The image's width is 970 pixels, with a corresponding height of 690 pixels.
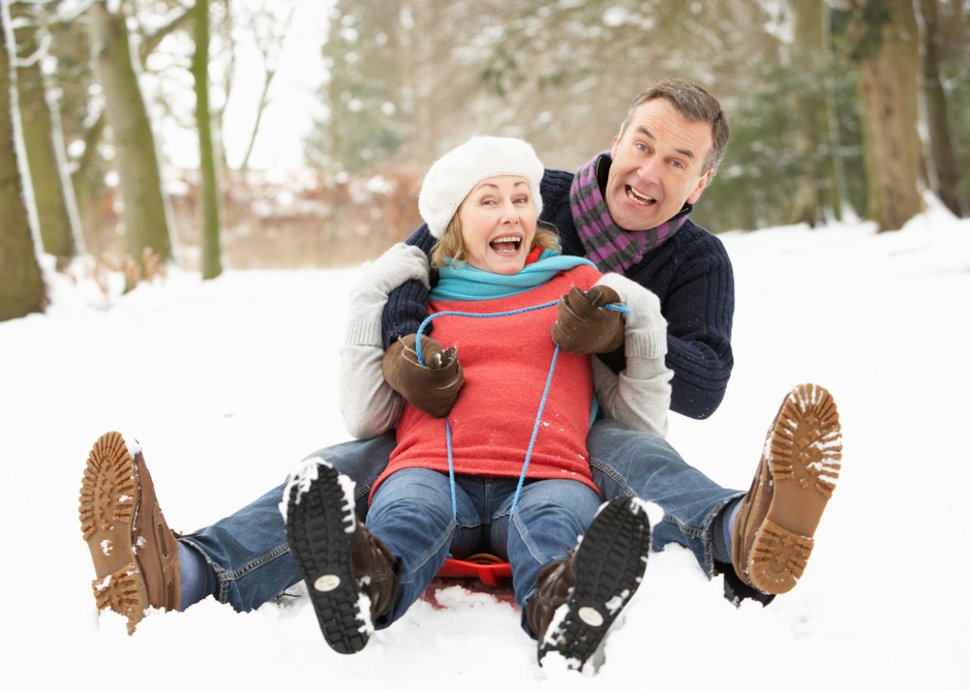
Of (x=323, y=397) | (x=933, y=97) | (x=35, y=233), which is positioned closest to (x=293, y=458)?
(x=323, y=397)

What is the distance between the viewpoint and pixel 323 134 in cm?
2462

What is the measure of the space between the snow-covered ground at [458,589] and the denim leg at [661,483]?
0.22 ft

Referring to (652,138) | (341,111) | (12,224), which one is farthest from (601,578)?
(341,111)

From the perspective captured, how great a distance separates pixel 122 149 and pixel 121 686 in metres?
8.13

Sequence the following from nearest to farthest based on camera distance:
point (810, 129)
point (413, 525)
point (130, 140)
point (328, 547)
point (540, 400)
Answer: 1. point (328, 547)
2. point (413, 525)
3. point (540, 400)
4. point (130, 140)
5. point (810, 129)

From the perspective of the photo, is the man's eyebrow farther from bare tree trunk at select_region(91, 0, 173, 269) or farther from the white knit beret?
bare tree trunk at select_region(91, 0, 173, 269)

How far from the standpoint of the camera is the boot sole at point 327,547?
1.49 meters

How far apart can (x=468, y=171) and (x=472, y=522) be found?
96 cm

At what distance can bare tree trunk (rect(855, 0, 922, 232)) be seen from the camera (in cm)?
795

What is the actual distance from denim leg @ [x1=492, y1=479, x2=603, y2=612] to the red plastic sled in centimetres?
7

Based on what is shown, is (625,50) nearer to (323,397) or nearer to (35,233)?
(35,233)

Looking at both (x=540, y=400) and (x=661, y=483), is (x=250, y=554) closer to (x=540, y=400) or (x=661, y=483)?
(x=540, y=400)

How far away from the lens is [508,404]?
211 centimetres

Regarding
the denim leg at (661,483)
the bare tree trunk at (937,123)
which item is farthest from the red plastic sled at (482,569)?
the bare tree trunk at (937,123)
